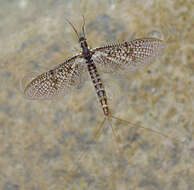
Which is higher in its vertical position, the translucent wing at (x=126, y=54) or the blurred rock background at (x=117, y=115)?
the translucent wing at (x=126, y=54)

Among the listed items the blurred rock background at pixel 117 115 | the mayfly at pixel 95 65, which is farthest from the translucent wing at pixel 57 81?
the blurred rock background at pixel 117 115

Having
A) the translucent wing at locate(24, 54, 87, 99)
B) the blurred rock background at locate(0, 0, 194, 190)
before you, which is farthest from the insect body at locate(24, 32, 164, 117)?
the blurred rock background at locate(0, 0, 194, 190)

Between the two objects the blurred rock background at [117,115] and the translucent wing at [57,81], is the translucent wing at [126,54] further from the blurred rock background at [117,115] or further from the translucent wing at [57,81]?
the translucent wing at [57,81]

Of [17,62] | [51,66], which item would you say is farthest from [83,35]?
[17,62]

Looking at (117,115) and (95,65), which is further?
(95,65)

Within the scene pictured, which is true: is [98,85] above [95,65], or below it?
below

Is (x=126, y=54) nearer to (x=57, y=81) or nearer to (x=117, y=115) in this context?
(x=117, y=115)

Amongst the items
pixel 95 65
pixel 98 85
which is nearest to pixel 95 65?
pixel 95 65
